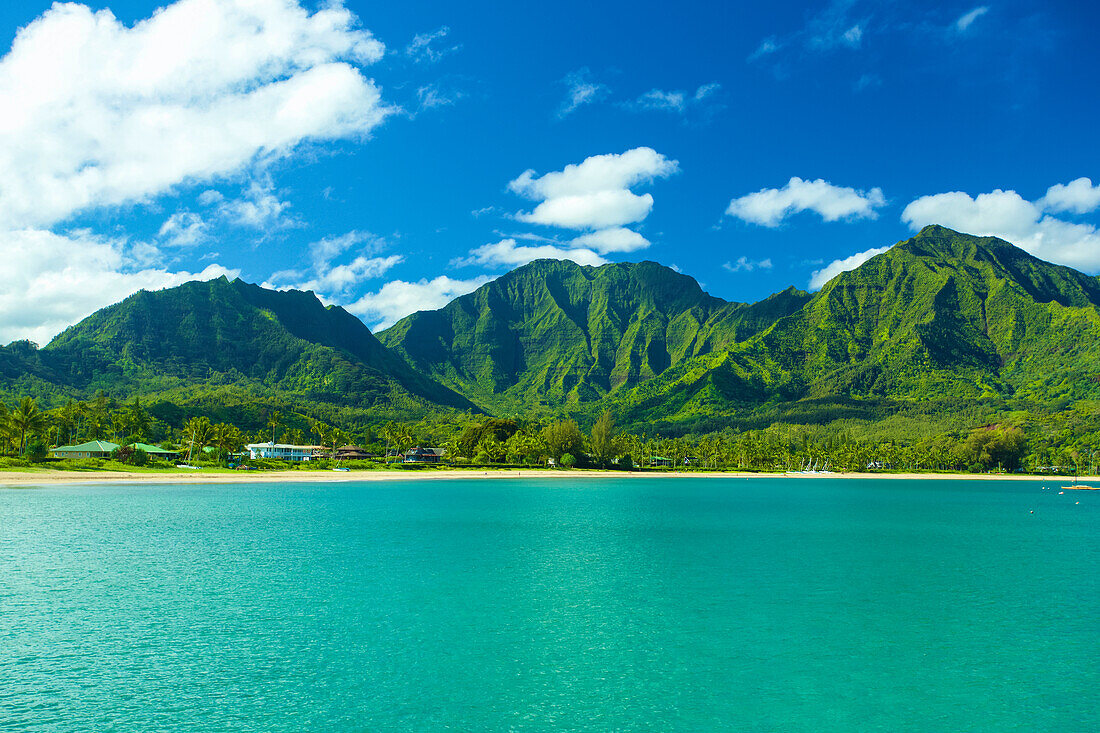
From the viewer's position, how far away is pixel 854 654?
73.7 feet

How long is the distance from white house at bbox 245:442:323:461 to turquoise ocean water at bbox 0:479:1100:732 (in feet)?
424

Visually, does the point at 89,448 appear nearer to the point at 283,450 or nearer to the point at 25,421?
the point at 25,421

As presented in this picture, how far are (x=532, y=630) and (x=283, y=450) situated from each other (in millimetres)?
183350

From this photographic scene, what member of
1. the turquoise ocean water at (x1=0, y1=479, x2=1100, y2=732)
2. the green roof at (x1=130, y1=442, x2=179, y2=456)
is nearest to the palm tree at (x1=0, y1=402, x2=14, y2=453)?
the green roof at (x1=130, y1=442, x2=179, y2=456)

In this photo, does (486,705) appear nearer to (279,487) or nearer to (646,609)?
(646,609)

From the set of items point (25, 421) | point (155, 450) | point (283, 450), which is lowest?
point (283, 450)

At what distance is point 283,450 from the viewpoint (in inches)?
7490

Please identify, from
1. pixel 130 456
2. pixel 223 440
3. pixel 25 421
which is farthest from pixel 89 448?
pixel 223 440

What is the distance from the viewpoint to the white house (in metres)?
180

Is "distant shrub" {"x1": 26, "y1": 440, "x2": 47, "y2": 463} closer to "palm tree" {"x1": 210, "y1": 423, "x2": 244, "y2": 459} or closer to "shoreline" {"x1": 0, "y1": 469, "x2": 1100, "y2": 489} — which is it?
"shoreline" {"x1": 0, "y1": 469, "x2": 1100, "y2": 489}

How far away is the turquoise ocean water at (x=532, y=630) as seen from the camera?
1722 centimetres

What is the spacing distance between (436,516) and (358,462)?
111883 millimetres

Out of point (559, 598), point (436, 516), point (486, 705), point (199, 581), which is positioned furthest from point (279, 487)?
point (486, 705)

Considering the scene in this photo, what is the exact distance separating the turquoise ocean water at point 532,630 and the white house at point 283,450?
129 m
